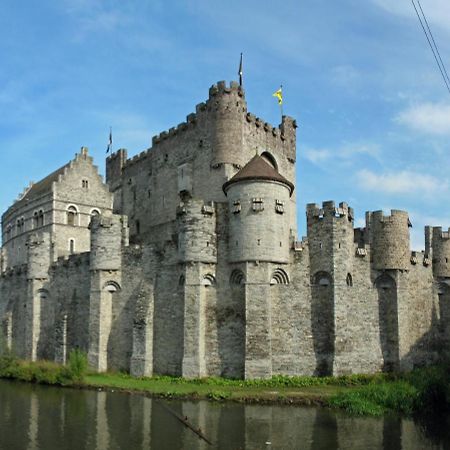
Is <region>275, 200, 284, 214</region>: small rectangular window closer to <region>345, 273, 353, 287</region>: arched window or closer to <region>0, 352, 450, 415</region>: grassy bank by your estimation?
<region>345, 273, 353, 287</region>: arched window

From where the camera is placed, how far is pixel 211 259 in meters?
32.6

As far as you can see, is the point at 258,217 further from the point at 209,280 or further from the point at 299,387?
the point at 299,387

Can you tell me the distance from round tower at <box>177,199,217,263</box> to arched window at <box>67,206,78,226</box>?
18409mm

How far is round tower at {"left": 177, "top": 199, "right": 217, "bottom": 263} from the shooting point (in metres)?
32.3

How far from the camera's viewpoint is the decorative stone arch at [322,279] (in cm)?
3284

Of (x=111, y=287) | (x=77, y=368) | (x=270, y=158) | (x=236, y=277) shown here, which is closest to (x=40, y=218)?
(x=111, y=287)

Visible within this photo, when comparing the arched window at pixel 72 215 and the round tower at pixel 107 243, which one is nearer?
the round tower at pixel 107 243

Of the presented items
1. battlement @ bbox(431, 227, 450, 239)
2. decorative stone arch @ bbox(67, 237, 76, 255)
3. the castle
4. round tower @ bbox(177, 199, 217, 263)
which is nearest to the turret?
decorative stone arch @ bbox(67, 237, 76, 255)

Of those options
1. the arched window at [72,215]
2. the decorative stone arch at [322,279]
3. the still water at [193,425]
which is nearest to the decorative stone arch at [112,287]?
the still water at [193,425]

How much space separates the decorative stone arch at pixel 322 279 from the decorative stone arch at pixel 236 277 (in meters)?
4.20

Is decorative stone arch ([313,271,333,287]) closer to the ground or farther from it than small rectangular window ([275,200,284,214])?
closer to the ground

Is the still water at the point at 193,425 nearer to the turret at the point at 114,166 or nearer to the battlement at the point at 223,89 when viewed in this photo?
the battlement at the point at 223,89

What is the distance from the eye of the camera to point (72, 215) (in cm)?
4872

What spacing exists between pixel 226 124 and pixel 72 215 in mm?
16597
